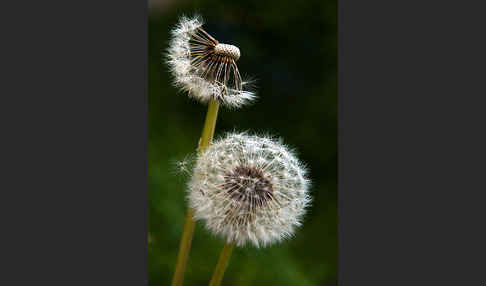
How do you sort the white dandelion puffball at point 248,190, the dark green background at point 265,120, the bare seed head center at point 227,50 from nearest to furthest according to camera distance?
the white dandelion puffball at point 248,190, the bare seed head center at point 227,50, the dark green background at point 265,120

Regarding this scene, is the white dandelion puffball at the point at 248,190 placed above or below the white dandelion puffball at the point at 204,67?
below

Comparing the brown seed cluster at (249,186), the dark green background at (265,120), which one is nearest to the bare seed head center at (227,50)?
the dark green background at (265,120)

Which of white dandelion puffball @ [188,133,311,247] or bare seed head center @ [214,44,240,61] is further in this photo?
bare seed head center @ [214,44,240,61]

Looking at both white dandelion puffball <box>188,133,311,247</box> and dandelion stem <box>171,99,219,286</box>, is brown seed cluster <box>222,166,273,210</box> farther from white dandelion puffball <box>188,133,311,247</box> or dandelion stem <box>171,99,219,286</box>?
dandelion stem <box>171,99,219,286</box>

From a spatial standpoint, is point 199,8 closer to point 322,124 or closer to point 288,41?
point 288,41

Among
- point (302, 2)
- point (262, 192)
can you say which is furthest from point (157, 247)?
point (302, 2)

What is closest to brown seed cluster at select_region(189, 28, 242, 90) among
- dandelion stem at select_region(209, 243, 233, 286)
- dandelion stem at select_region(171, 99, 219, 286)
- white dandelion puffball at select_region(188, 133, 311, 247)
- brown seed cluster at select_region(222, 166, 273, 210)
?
dandelion stem at select_region(171, 99, 219, 286)

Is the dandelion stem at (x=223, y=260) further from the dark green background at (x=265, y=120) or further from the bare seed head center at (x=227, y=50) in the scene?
the bare seed head center at (x=227, y=50)
